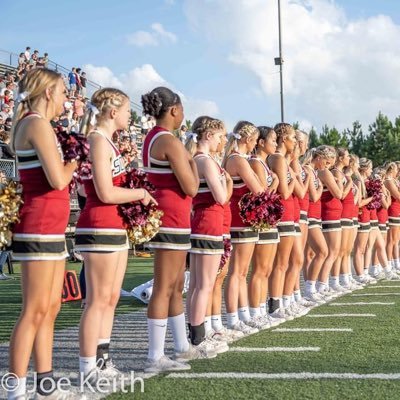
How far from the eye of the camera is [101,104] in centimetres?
477

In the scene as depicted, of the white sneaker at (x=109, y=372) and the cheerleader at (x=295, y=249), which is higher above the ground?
the cheerleader at (x=295, y=249)

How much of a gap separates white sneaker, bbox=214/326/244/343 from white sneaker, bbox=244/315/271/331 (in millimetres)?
376

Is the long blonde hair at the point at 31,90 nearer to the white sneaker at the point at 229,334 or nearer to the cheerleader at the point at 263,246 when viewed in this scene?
the white sneaker at the point at 229,334

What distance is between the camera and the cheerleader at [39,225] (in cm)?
396

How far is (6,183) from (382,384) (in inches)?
99.5

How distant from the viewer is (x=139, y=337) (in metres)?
6.73

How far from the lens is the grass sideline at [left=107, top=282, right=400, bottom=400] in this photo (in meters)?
4.41

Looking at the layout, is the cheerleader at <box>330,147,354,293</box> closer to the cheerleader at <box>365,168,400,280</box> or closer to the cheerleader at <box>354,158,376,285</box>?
the cheerleader at <box>354,158,376,285</box>

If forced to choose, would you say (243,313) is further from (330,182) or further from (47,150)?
(47,150)

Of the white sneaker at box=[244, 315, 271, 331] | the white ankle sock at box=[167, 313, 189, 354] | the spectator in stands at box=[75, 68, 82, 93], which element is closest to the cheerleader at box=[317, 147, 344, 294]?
the white sneaker at box=[244, 315, 271, 331]

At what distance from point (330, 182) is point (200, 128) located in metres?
3.92

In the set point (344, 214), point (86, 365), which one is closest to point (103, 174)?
point (86, 365)

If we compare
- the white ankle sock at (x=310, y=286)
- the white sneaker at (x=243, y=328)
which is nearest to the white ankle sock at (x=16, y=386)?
the white sneaker at (x=243, y=328)

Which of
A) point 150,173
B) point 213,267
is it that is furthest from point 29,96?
point 213,267
